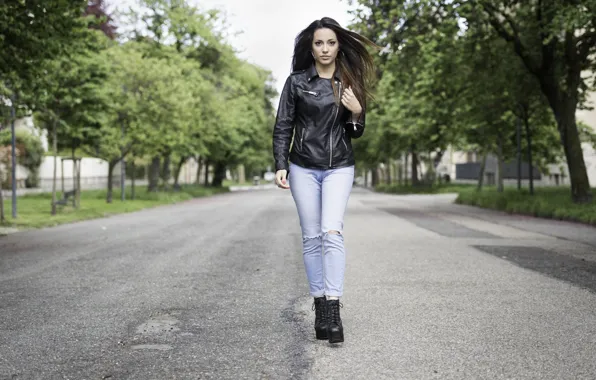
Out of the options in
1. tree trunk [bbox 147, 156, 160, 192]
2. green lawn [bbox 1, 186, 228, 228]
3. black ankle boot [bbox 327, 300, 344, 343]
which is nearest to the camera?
black ankle boot [bbox 327, 300, 344, 343]

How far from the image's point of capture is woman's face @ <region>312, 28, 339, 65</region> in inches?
179

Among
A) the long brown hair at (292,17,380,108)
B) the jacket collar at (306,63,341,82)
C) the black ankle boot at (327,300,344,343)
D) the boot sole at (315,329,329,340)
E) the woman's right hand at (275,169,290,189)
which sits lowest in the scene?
the boot sole at (315,329,329,340)

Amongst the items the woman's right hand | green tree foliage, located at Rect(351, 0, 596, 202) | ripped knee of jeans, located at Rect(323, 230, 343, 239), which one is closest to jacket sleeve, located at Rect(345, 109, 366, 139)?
the woman's right hand

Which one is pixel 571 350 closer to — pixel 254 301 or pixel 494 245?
pixel 254 301

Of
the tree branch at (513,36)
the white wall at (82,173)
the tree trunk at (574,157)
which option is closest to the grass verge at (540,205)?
the tree trunk at (574,157)

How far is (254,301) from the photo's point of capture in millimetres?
5969

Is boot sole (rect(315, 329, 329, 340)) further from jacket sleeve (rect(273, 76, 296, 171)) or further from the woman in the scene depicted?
jacket sleeve (rect(273, 76, 296, 171))

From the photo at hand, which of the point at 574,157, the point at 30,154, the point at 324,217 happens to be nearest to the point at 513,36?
the point at 574,157

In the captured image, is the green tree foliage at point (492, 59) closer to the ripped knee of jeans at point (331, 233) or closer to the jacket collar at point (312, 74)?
the jacket collar at point (312, 74)

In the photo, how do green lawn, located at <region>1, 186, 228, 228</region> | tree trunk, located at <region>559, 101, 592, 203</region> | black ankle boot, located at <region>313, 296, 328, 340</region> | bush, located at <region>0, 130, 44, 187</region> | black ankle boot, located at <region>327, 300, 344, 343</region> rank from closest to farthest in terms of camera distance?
black ankle boot, located at <region>327, 300, 344, 343</region>
black ankle boot, located at <region>313, 296, 328, 340</region>
green lawn, located at <region>1, 186, 228, 228</region>
tree trunk, located at <region>559, 101, 592, 203</region>
bush, located at <region>0, 130, 44, 187</region>

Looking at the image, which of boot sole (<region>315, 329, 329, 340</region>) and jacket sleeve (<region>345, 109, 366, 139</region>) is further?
jacket sleeve (<region>345, 109, 366, 139</region>)

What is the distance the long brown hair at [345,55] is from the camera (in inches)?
183

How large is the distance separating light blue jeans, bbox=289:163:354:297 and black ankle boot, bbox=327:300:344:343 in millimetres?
73

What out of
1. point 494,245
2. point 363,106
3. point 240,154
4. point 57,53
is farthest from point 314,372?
point 240,154
